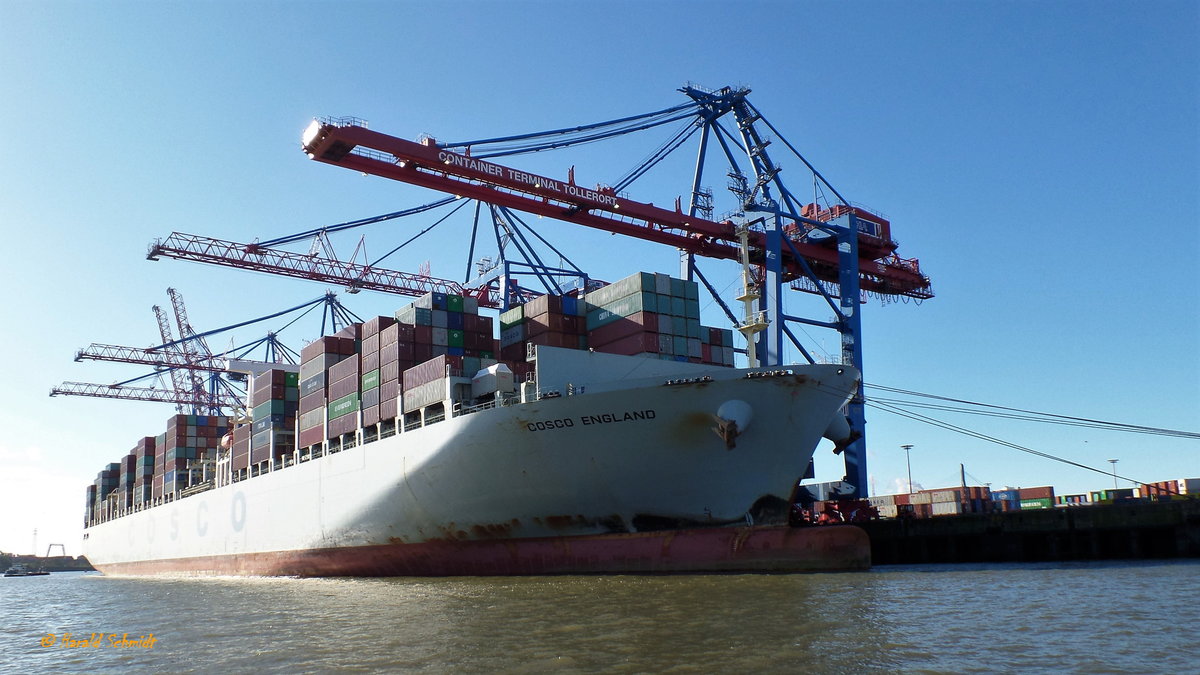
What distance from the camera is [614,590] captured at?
728 inches

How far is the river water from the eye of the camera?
431 inches

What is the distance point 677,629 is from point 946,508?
3282cm

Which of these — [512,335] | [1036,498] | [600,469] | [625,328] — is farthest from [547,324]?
[1036,498]

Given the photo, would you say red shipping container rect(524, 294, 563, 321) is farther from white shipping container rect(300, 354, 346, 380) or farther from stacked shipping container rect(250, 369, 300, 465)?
stacked shipping container rect(250, 369, 300, 465)

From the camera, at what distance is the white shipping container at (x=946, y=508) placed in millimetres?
41281

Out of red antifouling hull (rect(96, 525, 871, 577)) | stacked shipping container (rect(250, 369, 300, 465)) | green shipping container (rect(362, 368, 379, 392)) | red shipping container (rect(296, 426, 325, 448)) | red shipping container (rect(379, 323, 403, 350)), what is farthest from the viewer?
stacked shipping container (rect(250, 369, 300, 465))

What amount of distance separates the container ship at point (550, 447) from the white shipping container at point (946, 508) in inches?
662

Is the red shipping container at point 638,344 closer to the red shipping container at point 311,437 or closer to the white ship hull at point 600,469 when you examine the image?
the white ship hull at point 600,469

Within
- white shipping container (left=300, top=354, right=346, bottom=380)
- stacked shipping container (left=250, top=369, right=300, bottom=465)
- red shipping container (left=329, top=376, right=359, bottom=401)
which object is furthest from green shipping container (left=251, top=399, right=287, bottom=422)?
red shipping container (left=329, top=376, right=359, bottom=401)

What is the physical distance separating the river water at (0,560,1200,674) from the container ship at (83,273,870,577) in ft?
5.16

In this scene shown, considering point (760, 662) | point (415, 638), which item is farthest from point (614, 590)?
point (760, 662)

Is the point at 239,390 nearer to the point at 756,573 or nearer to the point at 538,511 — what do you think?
the point at 538,511

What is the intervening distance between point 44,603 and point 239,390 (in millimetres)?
22509

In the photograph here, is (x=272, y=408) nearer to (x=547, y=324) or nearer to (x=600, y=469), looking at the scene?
(x=547, y=324)
